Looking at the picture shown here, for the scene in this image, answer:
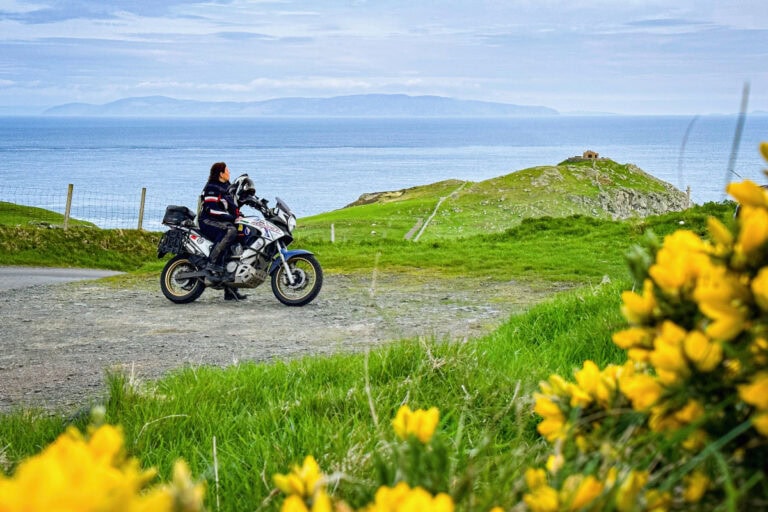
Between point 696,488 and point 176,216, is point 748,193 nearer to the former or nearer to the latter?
point 696,488

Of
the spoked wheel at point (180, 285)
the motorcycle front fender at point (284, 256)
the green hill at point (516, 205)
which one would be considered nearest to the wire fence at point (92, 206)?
the green hill at point (516, 205)

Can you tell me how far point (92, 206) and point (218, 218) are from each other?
66056 mm

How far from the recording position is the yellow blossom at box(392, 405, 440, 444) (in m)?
1.53

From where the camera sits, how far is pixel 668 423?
150 cm

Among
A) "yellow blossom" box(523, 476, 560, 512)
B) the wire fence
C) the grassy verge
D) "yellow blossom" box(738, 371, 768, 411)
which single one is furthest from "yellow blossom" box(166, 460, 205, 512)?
the wire fence

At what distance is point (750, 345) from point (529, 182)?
143 feet

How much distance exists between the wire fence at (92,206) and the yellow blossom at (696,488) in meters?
33.9

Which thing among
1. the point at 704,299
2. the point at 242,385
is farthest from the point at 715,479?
the point at 242,385

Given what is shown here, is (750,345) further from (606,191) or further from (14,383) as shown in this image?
(606,191)

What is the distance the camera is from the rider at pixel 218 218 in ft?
37.4

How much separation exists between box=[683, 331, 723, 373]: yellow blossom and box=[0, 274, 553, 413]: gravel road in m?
4.79

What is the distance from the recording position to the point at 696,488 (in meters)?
1.41

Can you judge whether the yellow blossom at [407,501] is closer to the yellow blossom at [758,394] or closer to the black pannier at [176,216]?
the yellow blossom at [758,394]

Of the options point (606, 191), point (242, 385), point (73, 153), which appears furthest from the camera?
point (73, 153)
